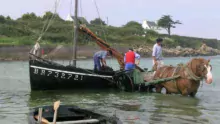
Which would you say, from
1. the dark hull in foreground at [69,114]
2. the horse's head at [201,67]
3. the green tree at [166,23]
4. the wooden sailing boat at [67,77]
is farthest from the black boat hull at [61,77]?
the green tree at [166,23]

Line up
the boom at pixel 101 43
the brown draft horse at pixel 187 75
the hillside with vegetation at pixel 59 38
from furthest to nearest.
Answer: the hillside with vegetation at pixel 59 38 < the boom at pixel 101 43 < the brown draft horse at pixel 187 75

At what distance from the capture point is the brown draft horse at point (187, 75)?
48.4 ft

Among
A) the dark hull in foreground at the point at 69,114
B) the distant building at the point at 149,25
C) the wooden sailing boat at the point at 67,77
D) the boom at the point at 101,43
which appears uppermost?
the distant building at the point at 149,25

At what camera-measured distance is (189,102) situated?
583 inches

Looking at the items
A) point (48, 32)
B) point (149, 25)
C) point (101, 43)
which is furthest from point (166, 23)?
point (101, 43)

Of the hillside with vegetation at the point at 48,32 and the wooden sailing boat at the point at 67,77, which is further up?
the hillside with vegetation at the point at 48,32

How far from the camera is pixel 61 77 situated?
17.3 m

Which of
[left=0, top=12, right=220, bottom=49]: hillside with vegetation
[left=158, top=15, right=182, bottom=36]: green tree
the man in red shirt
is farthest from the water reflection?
[left=158, top=15, right=182, bottom=36]: green tree

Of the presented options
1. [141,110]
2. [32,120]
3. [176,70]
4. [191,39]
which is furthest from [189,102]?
[191,39]

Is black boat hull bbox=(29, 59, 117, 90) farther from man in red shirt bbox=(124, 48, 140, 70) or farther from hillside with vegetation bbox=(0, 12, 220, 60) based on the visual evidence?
hillside with vegetation bbox=(0, 12, 220, 60)

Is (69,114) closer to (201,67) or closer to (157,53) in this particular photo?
(201,67)

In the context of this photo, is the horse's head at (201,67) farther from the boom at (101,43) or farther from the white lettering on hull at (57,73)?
the white lettering on hull at (57,73)

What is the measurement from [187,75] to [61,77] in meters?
6.18

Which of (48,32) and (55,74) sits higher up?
(48,32)
